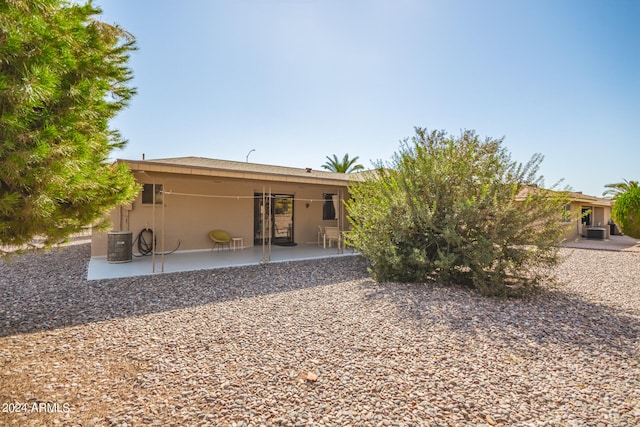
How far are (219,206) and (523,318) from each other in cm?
984

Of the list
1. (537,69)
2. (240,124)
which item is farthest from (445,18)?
(240,124)

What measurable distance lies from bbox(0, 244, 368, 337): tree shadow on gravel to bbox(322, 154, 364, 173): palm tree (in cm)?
2081

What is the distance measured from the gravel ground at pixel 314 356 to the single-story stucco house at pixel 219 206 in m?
3.41

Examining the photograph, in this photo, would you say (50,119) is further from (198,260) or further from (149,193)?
(149,193)

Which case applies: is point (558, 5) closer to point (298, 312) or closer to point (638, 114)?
point (638, 114)

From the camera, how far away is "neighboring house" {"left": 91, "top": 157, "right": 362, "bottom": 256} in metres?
9.06

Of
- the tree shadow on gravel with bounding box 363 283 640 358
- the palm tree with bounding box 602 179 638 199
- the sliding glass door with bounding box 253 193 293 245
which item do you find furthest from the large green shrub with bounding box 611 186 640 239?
the sliding glass door with bounding box 253 193 293 245

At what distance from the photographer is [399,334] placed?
153 inches

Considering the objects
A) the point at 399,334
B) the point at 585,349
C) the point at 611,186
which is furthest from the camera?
the point at 611,186

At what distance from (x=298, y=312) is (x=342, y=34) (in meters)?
7.80

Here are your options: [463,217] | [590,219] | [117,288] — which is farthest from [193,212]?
[590,219]

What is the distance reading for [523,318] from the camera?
14.9ft

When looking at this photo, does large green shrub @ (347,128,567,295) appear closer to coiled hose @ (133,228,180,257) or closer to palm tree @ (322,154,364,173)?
coiled hose @ (133,228,180,257)

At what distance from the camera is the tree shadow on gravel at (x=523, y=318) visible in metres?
3.74
